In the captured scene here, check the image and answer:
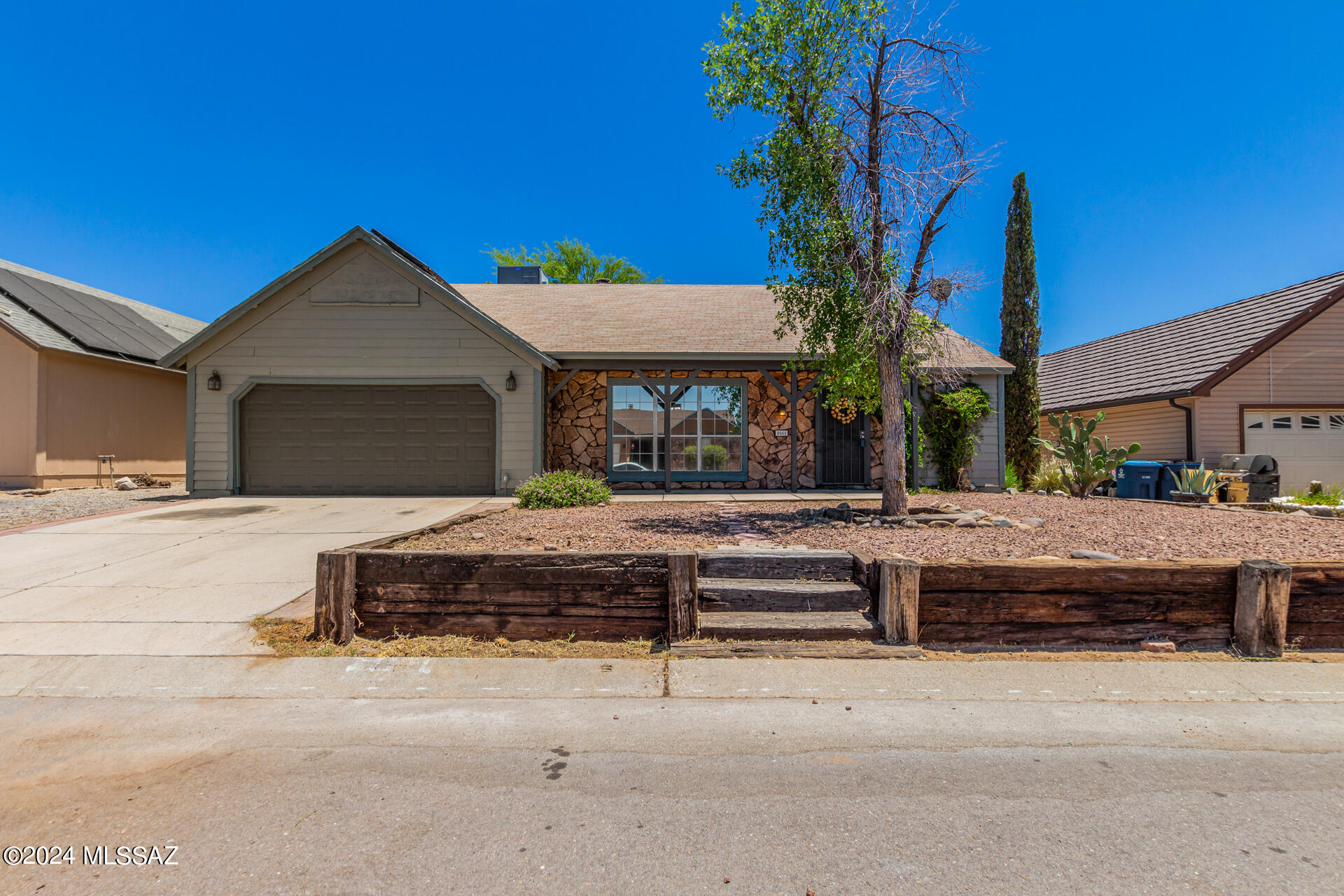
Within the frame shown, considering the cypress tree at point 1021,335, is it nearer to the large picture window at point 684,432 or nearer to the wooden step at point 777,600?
the large picture window at point 684,432

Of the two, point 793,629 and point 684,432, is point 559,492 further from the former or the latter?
point 793,629

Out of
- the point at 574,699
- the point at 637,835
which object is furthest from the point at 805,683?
the point at 637,835

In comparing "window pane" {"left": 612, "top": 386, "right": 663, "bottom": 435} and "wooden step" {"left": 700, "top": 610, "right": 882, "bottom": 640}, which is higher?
"window pane" {"left": 612, "top": 386, "right": 663, "bottom": 435}

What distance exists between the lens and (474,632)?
4.04 meters

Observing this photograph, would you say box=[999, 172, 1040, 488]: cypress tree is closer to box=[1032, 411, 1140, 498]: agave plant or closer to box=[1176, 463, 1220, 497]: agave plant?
box=[1032, 411, 1140, 498]: agave plant

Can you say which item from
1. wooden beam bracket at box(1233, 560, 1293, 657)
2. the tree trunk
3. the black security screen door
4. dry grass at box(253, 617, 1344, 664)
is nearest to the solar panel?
dry grass at box(253, 617, 1344, 664)

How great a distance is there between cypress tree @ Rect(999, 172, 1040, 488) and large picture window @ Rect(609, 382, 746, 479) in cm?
576

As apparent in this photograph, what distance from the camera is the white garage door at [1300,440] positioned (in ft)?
43.3

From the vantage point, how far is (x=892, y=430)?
7.49m

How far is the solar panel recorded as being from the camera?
13.8 meters

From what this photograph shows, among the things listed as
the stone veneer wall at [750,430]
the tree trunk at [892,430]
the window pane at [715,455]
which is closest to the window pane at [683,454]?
the window pane at [715,455]

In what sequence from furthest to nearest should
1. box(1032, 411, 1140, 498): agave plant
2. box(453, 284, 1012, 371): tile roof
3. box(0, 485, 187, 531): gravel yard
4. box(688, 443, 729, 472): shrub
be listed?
box(688, 443, 729, 472): shrub
box(453, 284, 1012, 371): tile roof
box(1032, 411, 1140, 498): agave plant
box(0, 485, 187, 531): gravel yard

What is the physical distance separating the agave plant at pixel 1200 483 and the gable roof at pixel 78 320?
2082 cm

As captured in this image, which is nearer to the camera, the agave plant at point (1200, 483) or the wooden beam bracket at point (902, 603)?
the wooden beam bracket at point (902, 603)
